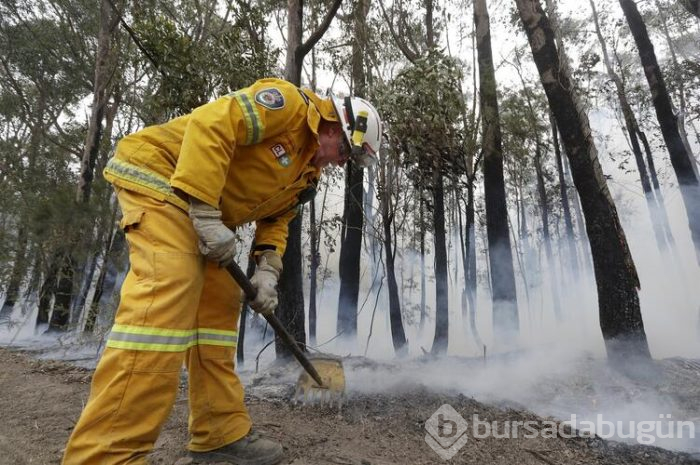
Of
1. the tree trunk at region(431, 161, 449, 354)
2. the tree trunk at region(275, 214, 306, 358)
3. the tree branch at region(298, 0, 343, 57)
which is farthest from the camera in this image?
the tree trunk at region(431, 161, 449, 354)

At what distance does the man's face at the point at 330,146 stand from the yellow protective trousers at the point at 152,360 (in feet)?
2.62

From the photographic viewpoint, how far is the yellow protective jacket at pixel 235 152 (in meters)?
1.76

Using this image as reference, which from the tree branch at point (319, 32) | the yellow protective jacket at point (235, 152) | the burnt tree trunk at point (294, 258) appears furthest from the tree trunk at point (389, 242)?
the yellow protective jacket at point (235, 152)

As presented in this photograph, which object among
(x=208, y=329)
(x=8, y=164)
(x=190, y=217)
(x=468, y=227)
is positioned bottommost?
(x=208, y=329)

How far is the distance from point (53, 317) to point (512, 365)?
824 centimetres

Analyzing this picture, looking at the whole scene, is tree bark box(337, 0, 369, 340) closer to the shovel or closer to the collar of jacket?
the shovel

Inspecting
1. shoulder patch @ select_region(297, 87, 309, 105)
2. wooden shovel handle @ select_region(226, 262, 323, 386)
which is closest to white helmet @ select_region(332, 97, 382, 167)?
shoulder patch @ select_region(297, 87, 309, 105)

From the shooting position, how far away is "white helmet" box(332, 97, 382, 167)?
2242 mm

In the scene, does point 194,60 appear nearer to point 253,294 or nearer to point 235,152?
point 235,152

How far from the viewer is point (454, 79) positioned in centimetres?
635

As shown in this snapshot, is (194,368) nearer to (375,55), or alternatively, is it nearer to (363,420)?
(363,420)

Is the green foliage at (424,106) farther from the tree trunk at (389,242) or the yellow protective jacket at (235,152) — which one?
the yellow protective jacket at (235,152)

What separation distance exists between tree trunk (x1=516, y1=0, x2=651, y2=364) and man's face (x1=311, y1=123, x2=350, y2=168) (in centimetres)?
301

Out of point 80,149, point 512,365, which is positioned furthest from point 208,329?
point 80,149
